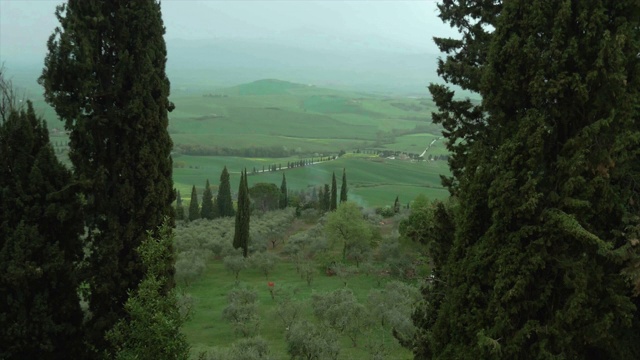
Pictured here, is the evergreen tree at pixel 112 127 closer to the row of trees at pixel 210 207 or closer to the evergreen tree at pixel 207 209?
the row of trees at pixel 210 207

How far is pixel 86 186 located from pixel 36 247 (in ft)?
5.74

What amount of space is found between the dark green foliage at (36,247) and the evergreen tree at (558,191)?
8978mm

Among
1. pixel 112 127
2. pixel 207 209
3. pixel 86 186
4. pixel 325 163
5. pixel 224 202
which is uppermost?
pixel 112 127

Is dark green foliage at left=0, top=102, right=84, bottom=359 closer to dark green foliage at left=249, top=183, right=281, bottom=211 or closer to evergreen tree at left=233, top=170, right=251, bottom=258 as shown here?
evergreen tree at left=233, top=170, right=251, bottom=258

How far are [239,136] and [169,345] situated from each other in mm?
172614

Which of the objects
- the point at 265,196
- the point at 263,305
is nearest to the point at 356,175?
the point at 265,196

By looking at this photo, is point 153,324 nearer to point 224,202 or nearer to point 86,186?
point 86,186

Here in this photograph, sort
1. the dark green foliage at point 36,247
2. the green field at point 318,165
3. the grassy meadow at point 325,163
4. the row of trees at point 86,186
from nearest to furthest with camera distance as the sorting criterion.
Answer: the dark green foliage at point 36,247, the row of trees at point 86,186, the green field at point 318,165, the grassy meadow at point 325,163

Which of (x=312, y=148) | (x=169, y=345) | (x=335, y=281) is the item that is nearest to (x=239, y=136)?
(x=312, y=148)

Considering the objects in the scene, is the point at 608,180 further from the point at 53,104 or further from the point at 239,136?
the point at 239,136

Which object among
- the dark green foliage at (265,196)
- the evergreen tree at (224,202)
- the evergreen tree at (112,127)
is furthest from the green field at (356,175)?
the evergreen tree at (112,127)

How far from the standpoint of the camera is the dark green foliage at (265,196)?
7244 centimetres

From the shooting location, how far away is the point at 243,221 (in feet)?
139

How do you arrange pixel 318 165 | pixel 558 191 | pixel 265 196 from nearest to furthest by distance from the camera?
pixel 558 191 < pixel 265 196 < pixel 318 165
